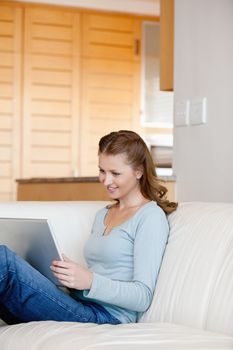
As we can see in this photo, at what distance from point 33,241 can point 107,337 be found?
0.54 meters

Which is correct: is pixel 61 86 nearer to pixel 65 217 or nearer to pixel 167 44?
pixel 167 44

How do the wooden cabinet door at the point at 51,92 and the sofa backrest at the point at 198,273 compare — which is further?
the wooden cabinet door at the point at 51,92

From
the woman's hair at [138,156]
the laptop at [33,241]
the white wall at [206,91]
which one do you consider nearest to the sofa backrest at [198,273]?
the woman's hair at [138,156]

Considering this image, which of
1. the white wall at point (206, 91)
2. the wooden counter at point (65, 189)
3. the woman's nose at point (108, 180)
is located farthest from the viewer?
the wooden counter at point (65, 189)

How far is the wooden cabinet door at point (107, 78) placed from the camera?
19.7 ft

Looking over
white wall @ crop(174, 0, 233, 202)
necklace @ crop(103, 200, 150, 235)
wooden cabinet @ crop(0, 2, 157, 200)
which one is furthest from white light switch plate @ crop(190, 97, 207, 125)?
wooden cabinet @ crop(0, 2, 157, 200)

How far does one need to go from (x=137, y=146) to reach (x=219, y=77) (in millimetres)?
884

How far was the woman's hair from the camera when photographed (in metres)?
2.52

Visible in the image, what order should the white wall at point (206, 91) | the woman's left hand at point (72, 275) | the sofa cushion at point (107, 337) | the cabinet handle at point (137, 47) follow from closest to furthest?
1. the sofa cushion at point (107, 337)
2. the woman's left hand at point (72, 275)
3. the white wall at point (206, 91)
4. the cabinet handle at point (137, 47)

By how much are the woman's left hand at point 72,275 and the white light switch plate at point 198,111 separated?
50.8 inches

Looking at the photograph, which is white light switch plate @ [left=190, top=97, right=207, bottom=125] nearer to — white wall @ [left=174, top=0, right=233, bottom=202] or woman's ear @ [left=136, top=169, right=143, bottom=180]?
white wall @ [left=174, top=0, right=233, bottom=202]

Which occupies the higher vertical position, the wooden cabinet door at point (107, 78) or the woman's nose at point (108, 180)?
the wooden cabinet door at point (107, 78)

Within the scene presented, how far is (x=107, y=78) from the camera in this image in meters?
6.05

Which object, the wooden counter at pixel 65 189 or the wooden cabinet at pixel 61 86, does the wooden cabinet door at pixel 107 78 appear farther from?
the wooden counter at pixel 65 189
